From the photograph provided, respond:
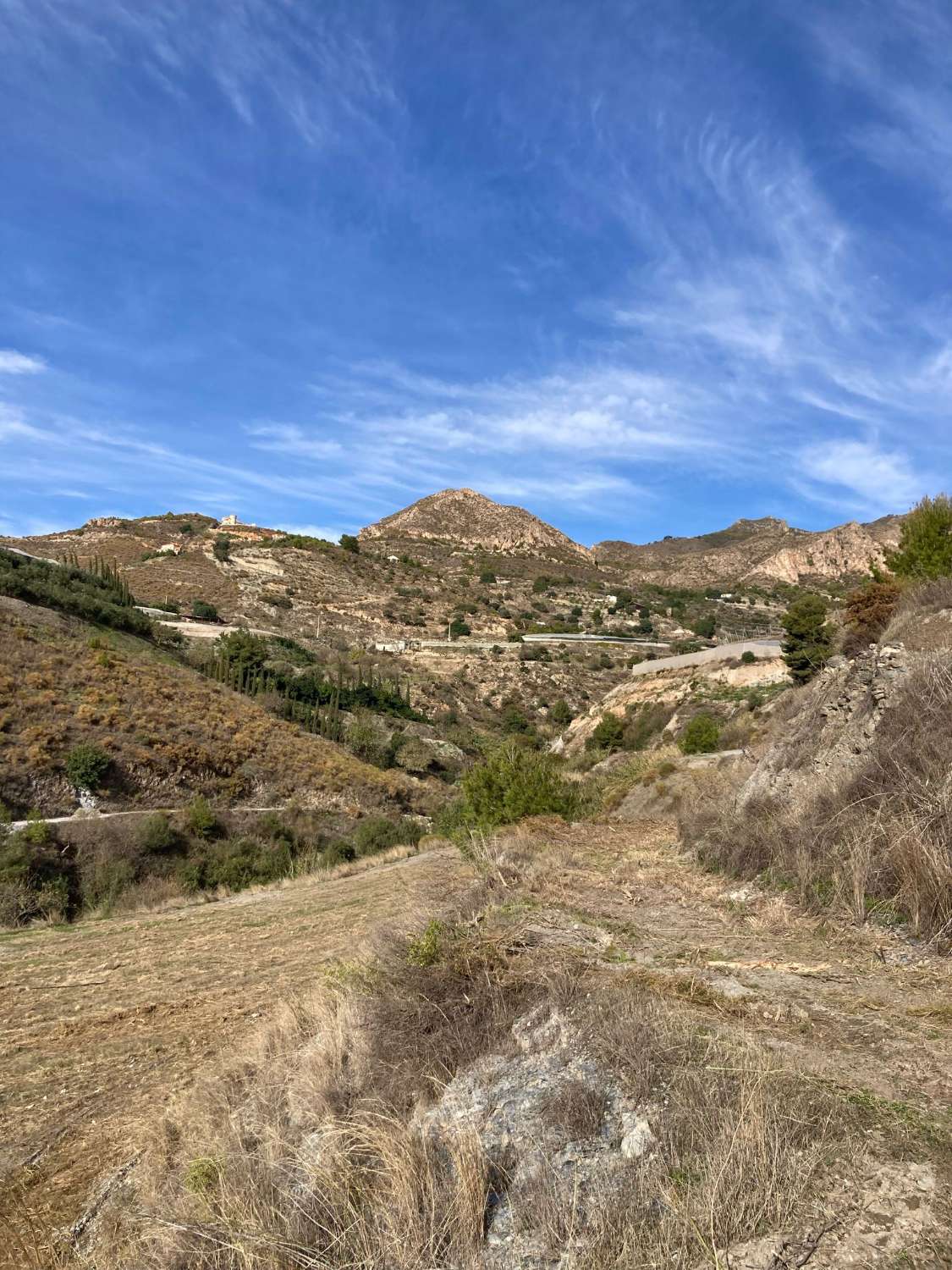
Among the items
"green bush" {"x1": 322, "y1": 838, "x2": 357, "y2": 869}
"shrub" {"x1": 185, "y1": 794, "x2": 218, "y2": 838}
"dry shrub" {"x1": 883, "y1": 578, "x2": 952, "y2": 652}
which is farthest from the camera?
"shrub" {"x1": 185, "y1": 794, "x2": 218, "y2": 838}

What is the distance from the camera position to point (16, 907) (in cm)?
1389

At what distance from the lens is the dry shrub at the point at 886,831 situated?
5504 mm

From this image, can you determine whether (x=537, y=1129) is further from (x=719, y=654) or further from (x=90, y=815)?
(x=719, y=654)

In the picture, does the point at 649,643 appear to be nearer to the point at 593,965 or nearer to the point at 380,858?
the point at 380,858

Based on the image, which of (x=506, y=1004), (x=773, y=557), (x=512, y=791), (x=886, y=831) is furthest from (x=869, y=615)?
(x=773, y=557)

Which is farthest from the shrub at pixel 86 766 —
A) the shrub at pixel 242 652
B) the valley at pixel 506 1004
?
the shrub at pixel 242 652

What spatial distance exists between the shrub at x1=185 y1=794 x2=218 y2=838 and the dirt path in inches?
256

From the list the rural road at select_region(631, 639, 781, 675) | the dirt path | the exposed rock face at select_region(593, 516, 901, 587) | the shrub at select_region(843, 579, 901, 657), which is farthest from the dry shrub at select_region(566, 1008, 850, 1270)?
the exposed rock face at select_region(593, 516, 901, 587)

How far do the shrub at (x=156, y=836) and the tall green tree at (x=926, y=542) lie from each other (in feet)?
61.0

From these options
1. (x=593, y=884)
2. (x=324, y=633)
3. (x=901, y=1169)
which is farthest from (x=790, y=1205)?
(x=324, y=633)

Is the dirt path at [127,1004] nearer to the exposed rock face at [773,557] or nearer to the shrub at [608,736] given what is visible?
the shrub at [608,736]

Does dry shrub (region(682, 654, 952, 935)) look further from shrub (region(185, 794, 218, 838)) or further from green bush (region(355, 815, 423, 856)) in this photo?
shrub (region(185, 794, 218, 838))

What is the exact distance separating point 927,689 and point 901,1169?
5923 mm

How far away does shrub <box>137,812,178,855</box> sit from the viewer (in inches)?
706
